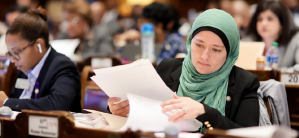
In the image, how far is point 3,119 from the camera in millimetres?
1462

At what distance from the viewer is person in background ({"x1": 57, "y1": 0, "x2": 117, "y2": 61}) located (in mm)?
5262

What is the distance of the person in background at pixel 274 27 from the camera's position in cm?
345

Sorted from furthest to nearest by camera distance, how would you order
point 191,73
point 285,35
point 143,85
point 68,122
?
point 285,35 → point 191,73 → point 143,85 → point 68,122

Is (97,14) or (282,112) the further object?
(97,14)

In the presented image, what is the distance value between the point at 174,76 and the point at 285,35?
75.6 inches

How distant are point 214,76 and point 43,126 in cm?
79

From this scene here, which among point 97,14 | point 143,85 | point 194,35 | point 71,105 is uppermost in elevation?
point 97,14

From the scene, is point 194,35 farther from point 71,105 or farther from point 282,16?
point 282,16

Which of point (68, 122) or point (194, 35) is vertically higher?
point (194, 35)

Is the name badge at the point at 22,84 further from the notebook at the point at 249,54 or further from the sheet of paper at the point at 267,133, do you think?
the sheet of paper at the point at 267,133

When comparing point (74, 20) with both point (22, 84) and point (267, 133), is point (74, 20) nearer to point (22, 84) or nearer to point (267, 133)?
point (22, 84)

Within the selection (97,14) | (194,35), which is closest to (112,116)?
(194,35)

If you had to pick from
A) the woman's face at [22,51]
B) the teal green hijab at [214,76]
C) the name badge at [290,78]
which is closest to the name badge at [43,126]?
the teal green hijab at [214,76]

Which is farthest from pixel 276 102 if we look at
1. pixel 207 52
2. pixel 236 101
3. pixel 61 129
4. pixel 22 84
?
pixel 22 84
